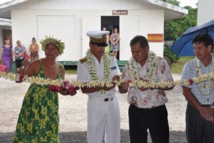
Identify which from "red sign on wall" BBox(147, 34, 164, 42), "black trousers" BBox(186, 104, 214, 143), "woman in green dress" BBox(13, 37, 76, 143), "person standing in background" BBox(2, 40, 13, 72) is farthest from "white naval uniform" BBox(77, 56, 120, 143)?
"person standing in background" BBox(2, 40, 13, 72)

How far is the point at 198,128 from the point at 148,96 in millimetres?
712

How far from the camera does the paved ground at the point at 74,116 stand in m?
6.26

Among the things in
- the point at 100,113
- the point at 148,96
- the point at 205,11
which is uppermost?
the point at 205,11

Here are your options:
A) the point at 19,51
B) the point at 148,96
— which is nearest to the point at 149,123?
the point at 148,96

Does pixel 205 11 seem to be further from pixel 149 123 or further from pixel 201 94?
pixel 149 123

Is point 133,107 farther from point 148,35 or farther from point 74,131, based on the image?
point 148,35

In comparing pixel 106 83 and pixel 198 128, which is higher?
pixel 106 83

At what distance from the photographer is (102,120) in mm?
4168

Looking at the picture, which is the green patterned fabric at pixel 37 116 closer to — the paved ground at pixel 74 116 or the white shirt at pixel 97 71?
the white shirt at pixel 97 71

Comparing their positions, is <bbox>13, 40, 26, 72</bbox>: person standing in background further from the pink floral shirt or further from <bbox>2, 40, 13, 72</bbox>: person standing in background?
the pink floral shirt

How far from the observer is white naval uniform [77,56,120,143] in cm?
414

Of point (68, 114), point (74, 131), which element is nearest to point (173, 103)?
point (68, 114)

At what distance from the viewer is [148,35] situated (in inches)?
720

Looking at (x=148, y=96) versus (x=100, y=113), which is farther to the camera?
(x=100, y=113)
